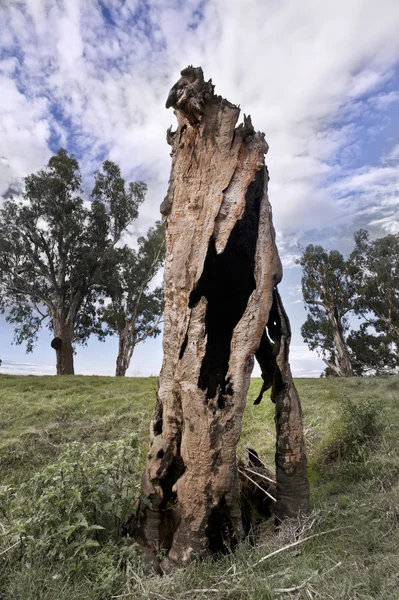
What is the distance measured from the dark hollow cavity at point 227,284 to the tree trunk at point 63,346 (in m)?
17.9

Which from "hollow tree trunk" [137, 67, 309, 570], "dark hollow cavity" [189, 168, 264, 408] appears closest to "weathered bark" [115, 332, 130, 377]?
"hollow tree trunk" [137, 67, 309, 570]

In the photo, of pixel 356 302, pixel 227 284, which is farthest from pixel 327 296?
pixel 227 284

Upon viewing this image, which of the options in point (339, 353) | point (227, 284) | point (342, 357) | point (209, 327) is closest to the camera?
point (209, 327)

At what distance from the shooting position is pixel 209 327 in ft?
10.7

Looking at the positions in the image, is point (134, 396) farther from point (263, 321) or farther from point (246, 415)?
point (263, 321)

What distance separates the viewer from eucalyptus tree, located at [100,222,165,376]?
73.5 feet

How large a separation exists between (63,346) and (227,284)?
18.1m

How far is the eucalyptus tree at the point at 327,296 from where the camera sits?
80.1ft

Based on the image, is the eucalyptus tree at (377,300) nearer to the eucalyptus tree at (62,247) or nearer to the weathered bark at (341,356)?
the weathered bark at (341,356)

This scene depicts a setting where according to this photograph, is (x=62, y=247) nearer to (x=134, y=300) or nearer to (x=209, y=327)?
(x=134, y=300)

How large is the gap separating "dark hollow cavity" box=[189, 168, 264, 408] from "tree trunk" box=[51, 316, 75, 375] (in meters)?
17.9

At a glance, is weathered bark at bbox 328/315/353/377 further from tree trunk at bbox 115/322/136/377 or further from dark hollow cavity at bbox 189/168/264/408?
dark hollow cavity at bbox 189/168/264/408

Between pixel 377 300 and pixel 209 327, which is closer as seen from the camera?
pixel 209 327

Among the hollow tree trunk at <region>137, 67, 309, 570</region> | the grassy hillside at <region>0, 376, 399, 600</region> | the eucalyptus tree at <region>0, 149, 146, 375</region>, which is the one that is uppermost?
the eucalyptus tree at <region>0, 149, 146, 375</region>
